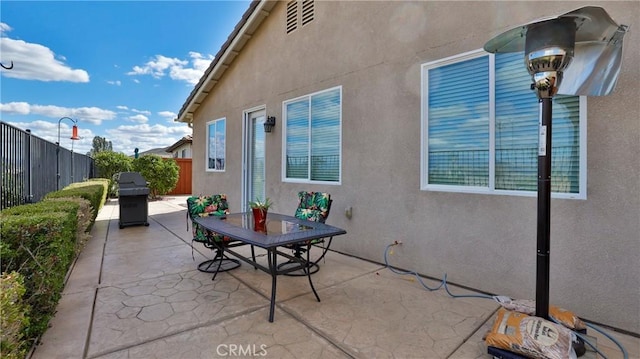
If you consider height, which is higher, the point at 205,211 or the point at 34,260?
the point at 205,211

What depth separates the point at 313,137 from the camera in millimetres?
5473

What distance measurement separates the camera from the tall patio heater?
2123 mm

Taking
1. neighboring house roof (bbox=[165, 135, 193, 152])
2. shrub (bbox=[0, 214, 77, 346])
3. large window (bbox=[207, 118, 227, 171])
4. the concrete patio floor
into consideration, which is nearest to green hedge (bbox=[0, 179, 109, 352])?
shrub (bbox=[0, 214, 77, 346])

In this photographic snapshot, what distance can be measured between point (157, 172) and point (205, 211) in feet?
31.4

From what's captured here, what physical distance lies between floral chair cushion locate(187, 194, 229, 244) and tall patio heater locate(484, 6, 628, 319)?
341 cm

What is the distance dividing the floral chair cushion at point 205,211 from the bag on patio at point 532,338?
124 inches

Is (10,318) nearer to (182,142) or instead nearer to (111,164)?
(111,164)

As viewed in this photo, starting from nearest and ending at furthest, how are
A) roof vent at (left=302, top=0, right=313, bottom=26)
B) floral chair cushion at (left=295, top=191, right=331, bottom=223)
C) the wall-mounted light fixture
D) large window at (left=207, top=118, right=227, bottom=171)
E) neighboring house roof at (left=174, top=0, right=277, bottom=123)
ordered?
1. floral chair cushion at (left=295, top=191, right=331, bottom=223)
2. roof vent at (left=302, top=0, right=313, bottom=26)
3. the wall-mounted light fixture
4. neighboring house roof at (left=174, top=0, right=277, bottom=123)
5. large window at (left=207, top=118, right=227, bottom=171)

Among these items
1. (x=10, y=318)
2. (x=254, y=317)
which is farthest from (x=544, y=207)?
(x=10, y=318)

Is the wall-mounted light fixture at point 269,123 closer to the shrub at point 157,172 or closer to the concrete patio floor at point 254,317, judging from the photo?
the concrete patio floor at point 254,317

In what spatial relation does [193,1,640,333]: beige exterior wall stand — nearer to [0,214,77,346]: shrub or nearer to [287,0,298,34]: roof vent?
[287,0,298,34]: roof vent

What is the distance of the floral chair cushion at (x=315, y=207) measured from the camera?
407 cm

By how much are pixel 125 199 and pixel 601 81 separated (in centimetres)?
827

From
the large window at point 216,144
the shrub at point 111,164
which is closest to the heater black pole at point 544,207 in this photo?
the large window at point 216,144
